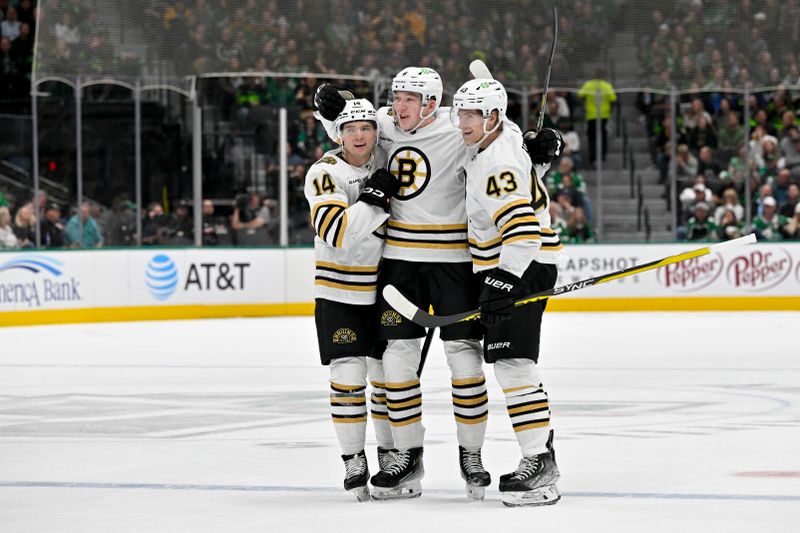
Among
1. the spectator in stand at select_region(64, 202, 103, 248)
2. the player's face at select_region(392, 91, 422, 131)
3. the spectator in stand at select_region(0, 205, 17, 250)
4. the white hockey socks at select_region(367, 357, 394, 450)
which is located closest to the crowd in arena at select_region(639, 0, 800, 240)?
the spectator in stand at select_region(64, 202, 103, 248)

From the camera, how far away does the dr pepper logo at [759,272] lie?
14.5 meters

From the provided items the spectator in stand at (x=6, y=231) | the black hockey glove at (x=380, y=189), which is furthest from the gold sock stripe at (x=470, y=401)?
the spectator in stand at (x=6, y=231)

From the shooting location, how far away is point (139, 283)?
45.7 ft

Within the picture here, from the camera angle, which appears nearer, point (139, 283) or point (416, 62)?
point (139, 283)

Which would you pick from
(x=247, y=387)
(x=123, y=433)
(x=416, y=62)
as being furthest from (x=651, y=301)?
(x=123, y=433)

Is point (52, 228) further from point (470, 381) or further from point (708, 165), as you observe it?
point (470, 381)

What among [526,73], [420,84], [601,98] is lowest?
[420,84]

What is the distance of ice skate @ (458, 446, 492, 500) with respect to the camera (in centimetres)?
450

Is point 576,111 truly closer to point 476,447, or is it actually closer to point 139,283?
point 139,283

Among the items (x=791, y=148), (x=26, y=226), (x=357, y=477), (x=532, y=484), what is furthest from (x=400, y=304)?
(x=791, y=148)

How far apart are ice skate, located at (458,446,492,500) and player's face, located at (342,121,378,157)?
97 cm

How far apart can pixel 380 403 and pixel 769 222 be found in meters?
10.6

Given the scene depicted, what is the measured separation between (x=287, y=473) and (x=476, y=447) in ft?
2.53

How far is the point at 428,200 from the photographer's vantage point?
15.2 ft
